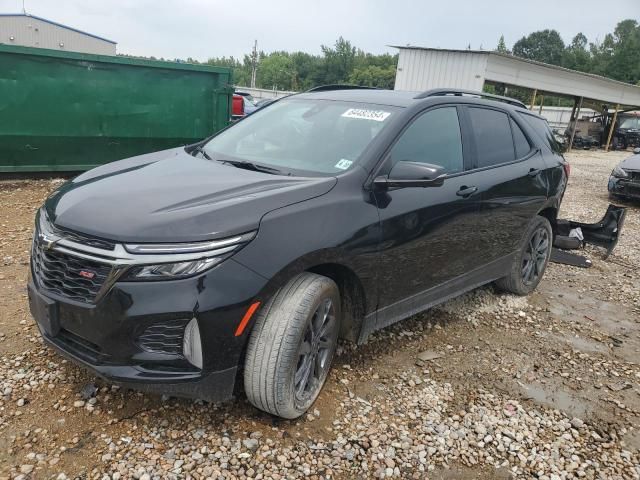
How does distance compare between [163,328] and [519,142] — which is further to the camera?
[519,142]

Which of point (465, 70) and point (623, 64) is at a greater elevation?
point (623, 64)

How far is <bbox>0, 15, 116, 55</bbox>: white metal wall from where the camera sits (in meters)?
33.1

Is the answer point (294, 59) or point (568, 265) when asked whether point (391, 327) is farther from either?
point (294, 59)

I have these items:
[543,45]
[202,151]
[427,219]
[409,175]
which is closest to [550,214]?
[427,219]

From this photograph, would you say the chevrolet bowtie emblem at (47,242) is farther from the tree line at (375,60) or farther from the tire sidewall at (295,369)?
the tree line at (375,60)

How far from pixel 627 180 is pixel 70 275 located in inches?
436

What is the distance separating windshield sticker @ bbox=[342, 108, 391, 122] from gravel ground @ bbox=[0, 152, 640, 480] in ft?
5.08

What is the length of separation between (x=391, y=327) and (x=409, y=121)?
158 centimetres

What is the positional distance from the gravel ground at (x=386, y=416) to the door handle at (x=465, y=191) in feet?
3.63

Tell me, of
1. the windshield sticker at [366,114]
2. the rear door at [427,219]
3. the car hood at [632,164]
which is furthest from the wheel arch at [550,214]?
the car hood at [632,164]

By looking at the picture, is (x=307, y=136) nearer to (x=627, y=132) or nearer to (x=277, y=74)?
(x=627, y=132)

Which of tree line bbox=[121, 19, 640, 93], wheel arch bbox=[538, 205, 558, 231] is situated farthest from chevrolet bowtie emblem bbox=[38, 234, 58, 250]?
tree line bbox=[121, 19, 640, 93]

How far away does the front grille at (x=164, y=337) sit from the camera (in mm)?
2197

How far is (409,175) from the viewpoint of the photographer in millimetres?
2869
